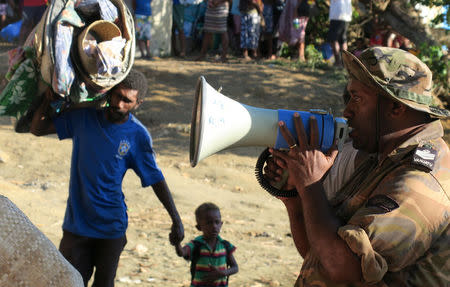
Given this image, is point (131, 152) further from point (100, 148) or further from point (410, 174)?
point (410, 174)

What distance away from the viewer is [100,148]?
3488mm

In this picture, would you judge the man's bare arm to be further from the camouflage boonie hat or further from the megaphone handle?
the camouflage boonie hat

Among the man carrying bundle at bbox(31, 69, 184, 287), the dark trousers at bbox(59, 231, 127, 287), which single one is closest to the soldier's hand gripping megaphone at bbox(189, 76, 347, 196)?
the man carrying bundle at bbox(31, 69, 184, 287)

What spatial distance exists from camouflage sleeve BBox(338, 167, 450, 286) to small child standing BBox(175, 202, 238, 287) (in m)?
2.01

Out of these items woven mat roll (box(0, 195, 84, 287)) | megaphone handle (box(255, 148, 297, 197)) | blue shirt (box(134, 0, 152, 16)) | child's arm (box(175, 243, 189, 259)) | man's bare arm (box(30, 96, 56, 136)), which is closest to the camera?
woven mat roll (box(0, 195, 84, 287))

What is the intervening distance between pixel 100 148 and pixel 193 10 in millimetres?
9313

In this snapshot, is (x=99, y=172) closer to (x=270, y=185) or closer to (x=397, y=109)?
(x=270, y=185)

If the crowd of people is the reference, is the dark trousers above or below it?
above

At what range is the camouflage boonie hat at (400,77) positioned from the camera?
196 cm

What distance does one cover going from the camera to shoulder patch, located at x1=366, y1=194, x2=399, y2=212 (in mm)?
1798

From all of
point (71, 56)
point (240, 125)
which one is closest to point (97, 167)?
point (71, 56)

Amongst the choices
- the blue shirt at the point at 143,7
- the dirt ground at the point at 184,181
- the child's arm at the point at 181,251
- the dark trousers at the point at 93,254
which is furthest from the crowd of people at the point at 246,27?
the dark trousers at the point at 93,254

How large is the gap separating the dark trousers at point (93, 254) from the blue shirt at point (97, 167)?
0.05 meters

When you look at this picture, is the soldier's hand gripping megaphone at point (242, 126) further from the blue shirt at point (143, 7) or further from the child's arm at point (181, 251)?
the blue shirt at point (143, 7)
